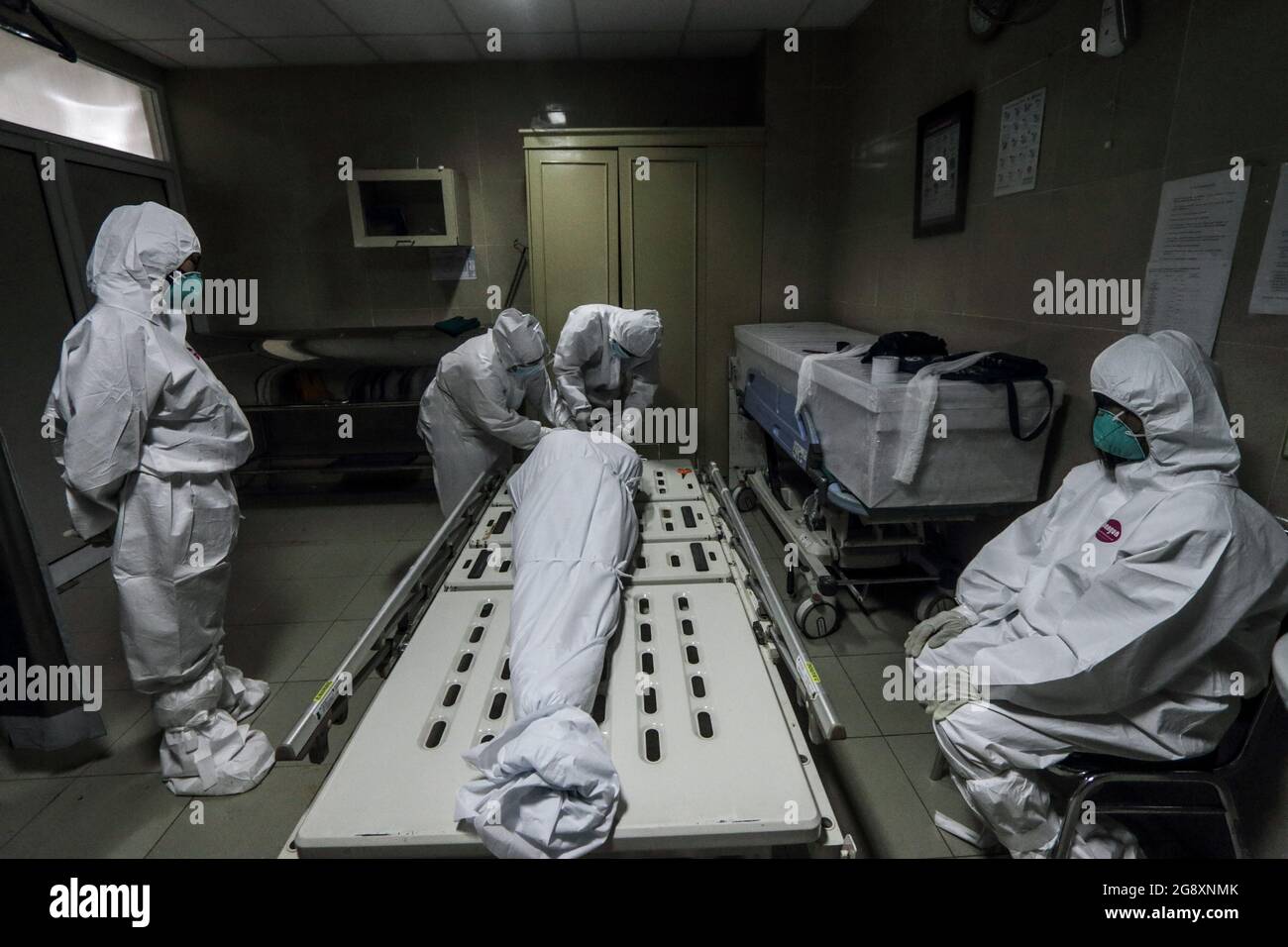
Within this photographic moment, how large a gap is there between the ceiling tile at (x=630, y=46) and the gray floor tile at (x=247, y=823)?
12.7 ft

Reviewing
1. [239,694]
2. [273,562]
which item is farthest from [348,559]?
[239,694]

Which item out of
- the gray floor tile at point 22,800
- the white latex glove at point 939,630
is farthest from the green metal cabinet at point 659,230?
the gray floor tile at point 22,800

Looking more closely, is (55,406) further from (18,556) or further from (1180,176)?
(1180,176)

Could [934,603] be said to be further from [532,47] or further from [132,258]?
[532,47]

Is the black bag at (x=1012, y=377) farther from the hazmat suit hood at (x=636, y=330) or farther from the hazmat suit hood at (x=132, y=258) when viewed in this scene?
the hazmat suit hood at (x=132, y=258)

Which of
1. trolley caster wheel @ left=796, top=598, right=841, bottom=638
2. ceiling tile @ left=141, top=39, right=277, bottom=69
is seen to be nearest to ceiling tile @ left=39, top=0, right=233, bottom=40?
ceiling tile @ left=141, top=39, right=277, bottom=69

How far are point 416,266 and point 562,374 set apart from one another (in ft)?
6.63

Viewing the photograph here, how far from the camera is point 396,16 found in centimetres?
332

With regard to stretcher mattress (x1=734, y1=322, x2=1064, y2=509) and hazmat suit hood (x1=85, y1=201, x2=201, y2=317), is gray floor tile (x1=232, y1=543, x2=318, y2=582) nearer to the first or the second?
hazmat suit hood (x1=85, y1=201, x2=201, y2=317)

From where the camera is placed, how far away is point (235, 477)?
4414 mm

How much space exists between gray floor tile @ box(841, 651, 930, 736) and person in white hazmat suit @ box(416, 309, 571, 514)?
1.49 metres

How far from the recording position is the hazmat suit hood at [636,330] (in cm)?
283

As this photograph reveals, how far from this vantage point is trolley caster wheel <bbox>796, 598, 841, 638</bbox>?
252 centimetres

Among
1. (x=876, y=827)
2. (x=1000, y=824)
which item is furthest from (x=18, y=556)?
(x=1000, y=824)
